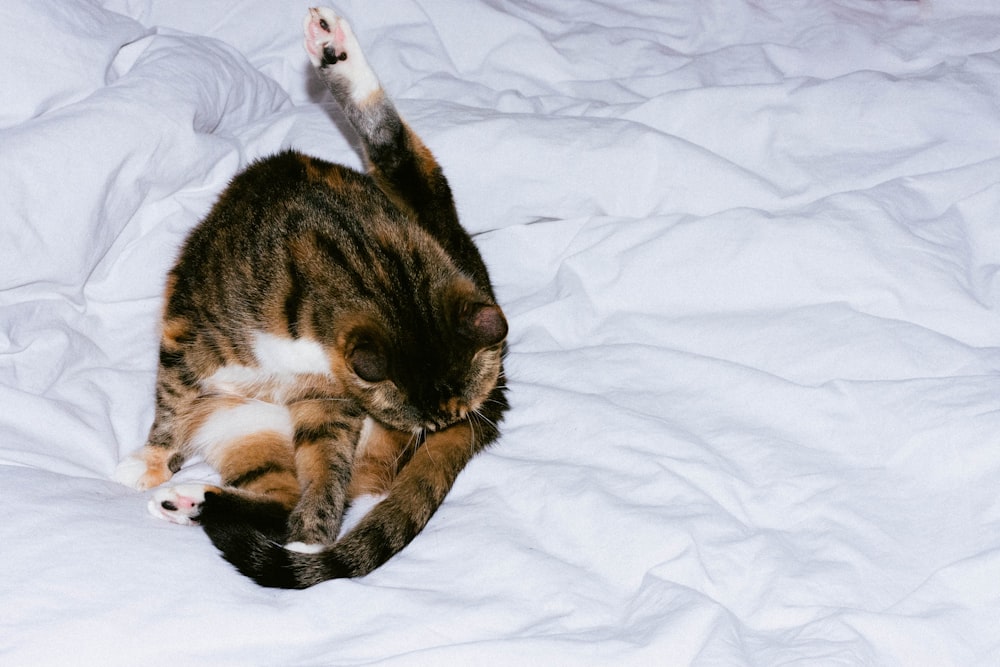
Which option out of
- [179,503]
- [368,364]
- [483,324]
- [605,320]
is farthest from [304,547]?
[605,320]

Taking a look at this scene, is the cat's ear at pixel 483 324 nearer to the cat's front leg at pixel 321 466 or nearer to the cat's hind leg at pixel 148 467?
the cat's front leg at pixel 321 466

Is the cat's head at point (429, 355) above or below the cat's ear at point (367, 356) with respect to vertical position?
below

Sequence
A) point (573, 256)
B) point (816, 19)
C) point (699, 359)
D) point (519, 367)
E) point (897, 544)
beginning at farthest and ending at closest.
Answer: point (816, 19) → point (573, 256) → point (519, 367) → point (699, 359) → point (897, 544)

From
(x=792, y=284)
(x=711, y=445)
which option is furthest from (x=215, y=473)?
(x=792, y=284)

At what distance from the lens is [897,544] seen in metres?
1.40

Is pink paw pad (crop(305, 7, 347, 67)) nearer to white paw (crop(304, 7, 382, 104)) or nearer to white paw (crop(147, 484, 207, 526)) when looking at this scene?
white paw (crop(304, 7, 382, 104))

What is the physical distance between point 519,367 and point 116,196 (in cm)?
98

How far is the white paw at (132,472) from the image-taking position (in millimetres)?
1642

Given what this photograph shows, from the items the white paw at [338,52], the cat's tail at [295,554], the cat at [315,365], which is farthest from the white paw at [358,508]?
the white paw at [338,52]

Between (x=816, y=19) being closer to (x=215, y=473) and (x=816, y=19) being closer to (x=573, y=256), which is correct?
(x=573, y=256)

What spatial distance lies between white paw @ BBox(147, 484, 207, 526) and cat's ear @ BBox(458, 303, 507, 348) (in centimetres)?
55

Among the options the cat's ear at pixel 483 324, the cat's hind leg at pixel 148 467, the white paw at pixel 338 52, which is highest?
the white paw at pixel 338 52

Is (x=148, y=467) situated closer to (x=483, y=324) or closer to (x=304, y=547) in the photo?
(x=304, y=547)

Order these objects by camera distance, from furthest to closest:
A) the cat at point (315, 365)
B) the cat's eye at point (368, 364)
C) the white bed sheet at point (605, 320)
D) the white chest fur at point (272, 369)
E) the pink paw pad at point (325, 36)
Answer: the pink paw pad at point (325, 36) < the white chest fur at point (272, 369) < the cat at point (315, 365) < the cat's eye at point (368, 364) < the white bed sheet at point (605, 320)
